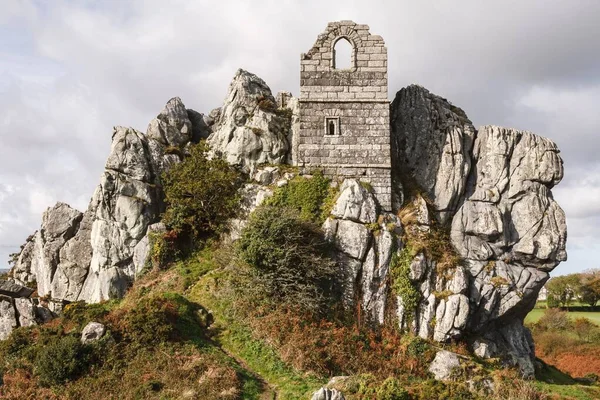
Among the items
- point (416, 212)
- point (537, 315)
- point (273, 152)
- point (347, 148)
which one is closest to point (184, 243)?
point (273, 152)

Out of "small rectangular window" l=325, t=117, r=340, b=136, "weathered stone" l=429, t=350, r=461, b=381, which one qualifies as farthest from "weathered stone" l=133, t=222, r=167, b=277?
"weathered stone" l=429, t=350, r=461, b=381

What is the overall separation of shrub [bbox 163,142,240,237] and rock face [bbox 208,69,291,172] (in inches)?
68.1

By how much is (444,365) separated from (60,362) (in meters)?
16.5

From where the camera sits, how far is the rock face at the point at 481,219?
27109mm

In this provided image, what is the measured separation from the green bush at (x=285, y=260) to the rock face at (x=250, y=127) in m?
6.60

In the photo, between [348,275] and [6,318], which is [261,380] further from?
[6,318]

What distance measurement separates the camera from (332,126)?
99.1ft

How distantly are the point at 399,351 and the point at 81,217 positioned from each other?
71.8 feet

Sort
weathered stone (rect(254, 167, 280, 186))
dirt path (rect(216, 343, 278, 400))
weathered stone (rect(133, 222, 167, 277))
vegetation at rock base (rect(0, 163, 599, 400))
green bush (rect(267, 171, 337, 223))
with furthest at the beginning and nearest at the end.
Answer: weathered stone (rect(254, 167, 280, 186)) < weathered stone (rect(133, 222, 167, 277)) < green bush (rect(267, 171, 337, 223)) < dirt path (rect(216, 343, 278, 400)) < vegetation at rock base (rect(0, 163, 599, 400))

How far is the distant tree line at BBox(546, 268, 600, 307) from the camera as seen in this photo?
72500 millimetres

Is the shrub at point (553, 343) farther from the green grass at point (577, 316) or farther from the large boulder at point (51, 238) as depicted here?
the large boulder at point (51, 238)

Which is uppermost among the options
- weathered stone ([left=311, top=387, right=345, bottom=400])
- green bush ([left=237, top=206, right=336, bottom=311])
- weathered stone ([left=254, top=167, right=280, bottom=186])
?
weathered stone ([left=254, top=167, right=280, bottom=186])

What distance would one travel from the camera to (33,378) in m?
20.1

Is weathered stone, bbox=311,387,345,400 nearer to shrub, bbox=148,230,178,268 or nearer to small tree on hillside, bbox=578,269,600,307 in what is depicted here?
shrub, bbox=148,230,178,268
